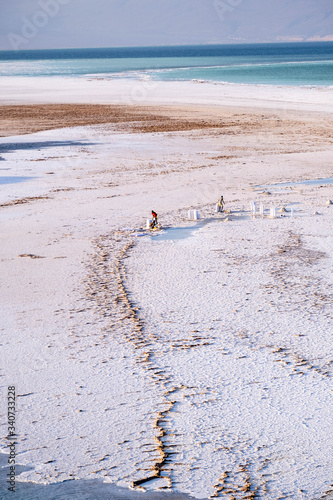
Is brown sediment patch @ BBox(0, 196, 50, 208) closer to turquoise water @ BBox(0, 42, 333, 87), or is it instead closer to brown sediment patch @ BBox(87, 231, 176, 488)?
brown sediment patch @ BBox(87, 231, 176, 488)

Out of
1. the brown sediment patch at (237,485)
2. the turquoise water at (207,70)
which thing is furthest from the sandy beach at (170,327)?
the turquoise water at (207,70)

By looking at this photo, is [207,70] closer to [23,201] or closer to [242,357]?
[23,201]

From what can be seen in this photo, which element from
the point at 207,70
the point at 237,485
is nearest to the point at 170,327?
the point at 237,485

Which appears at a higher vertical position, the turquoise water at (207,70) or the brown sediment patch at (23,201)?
the turquoise water at (207,70)

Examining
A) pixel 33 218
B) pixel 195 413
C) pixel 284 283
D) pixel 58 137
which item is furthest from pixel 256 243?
pixel 58 137

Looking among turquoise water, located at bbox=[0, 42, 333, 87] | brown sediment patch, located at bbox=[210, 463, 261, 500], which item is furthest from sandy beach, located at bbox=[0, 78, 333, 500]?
turquoise water, located at bbox=[0, 42, 333, 87]

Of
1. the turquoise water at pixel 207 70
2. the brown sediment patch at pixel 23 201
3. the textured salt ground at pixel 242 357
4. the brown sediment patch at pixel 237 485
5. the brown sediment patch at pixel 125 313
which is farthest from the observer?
the turquoise water at pixel 207 70

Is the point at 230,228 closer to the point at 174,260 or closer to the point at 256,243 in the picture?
the point at 256,243

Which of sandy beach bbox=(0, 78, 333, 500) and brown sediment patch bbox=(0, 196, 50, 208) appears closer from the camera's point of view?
sandy beach bbox=(0, 78, 333, 500)

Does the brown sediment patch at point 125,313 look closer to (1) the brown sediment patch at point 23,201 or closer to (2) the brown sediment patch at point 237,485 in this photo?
(2) the brown sediment patch at point 237,485
